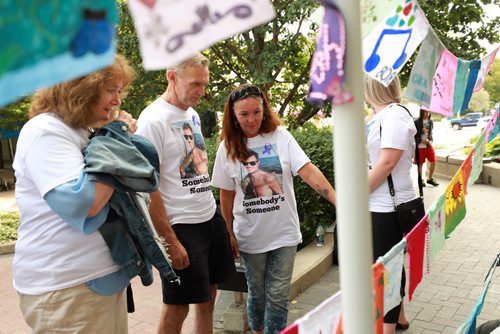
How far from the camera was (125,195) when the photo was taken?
6.73ft

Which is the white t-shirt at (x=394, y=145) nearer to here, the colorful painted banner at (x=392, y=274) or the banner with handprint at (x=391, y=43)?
the banner with handprint at (x=391, y=43)

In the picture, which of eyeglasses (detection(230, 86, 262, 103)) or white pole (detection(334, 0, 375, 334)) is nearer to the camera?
white pole (detection(334, 0, 375, 334))

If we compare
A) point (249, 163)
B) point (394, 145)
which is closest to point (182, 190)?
point (249, 163)

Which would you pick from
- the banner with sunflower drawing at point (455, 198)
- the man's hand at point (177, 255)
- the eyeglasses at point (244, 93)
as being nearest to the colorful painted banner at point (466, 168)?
the banner with sunflower drawing at point (455, 198)

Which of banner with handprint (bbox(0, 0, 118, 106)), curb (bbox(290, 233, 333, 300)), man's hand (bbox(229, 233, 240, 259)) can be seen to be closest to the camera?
banner with handprint (bbox(0, 0, 118, 106))

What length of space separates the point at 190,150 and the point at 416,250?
1358mm

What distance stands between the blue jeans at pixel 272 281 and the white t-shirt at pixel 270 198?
0.22ft

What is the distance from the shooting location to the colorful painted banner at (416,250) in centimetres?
193

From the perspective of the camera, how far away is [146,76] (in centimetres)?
729

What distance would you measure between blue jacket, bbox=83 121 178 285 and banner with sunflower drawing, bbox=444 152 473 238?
1469 mm

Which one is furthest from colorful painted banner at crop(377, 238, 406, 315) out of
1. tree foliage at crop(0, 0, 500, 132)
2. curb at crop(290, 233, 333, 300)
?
tree foliage at crop(0, 0, 500, 132)

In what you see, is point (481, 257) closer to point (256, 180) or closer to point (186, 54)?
point (256, 180)

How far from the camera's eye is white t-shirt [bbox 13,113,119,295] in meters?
1.84

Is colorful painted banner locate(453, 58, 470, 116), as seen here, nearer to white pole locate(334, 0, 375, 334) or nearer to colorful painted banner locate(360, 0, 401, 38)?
colorful painted banner locate(360, 0, 401, 38)
